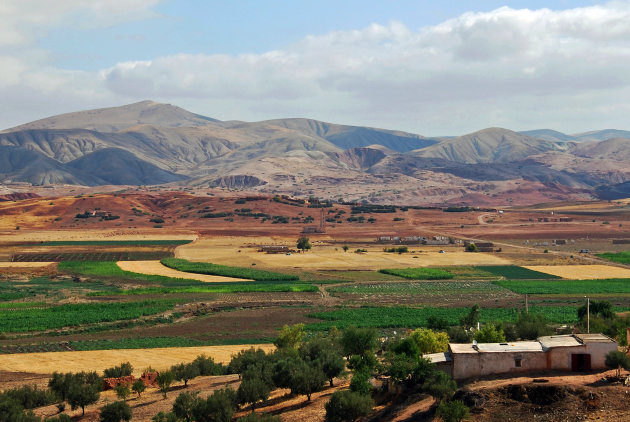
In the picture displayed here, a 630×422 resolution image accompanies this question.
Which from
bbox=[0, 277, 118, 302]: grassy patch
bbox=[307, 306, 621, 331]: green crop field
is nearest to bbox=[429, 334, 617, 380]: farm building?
bbox=[307, 306, 621, 331]: green crop field

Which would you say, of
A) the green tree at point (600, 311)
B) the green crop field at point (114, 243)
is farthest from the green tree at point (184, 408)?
the green crop field at point (114, 243)

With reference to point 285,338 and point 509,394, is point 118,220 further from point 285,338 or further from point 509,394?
point 509,394

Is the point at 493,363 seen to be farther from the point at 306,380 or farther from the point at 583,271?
the point at 583,271

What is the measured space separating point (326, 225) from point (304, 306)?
9400cm

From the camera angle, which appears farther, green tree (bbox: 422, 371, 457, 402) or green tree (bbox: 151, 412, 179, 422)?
green tree (bbox: 151, 412, 179, 422)

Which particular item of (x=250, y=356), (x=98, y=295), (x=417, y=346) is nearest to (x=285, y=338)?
(x=250, y=356)

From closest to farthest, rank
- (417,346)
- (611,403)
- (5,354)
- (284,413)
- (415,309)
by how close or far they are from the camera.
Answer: (611,403) < (284,413) < (417,346) < (5,354) < (415,309)

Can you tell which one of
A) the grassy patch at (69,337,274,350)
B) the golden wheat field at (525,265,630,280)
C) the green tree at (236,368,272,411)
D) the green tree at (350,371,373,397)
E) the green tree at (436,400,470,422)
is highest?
the green tree at (436,400,470,422)

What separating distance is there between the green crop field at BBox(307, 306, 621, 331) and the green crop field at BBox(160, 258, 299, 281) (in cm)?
2407

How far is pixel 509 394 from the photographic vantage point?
95.2 ft

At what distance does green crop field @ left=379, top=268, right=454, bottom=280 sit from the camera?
303 ft

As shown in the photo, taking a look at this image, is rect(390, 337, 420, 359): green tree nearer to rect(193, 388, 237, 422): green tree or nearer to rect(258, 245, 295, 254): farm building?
rect(193, 388, 237, 422): green tree

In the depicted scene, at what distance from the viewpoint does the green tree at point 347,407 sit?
2981 cm

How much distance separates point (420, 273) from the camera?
95.4 metres
